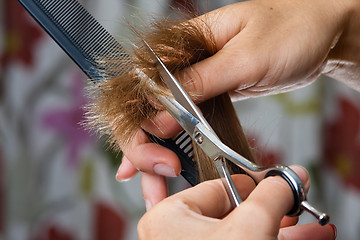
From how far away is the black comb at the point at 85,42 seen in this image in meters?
0.55

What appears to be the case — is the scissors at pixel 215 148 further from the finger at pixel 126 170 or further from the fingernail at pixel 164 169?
the finger at pixel 126 170

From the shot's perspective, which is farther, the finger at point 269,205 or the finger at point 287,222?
the finger at point 287,222

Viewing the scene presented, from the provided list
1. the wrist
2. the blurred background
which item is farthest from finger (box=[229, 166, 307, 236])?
the blurred background

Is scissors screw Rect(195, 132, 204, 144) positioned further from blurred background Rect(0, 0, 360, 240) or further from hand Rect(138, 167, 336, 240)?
blurred background Rect(0, 0, 360, 240)

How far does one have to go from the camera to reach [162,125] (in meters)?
0.56

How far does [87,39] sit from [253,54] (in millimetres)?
224

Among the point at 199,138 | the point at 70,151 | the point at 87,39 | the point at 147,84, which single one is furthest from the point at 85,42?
the point at 70,151

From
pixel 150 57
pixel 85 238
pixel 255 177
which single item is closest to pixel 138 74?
pixel 150 57

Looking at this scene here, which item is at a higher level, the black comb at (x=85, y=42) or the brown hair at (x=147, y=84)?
the black comb at (x=85, y=42)

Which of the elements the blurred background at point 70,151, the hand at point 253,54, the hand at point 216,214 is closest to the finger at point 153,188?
the hand at point 253,54

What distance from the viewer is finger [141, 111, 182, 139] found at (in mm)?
550

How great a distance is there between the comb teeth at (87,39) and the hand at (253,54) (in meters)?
0.09

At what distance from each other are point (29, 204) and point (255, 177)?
1108 mm

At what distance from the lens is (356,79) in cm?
79
